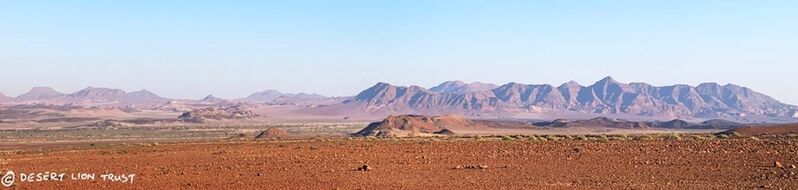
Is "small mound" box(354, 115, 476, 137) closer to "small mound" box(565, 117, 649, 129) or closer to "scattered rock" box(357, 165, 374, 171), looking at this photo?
"small mound" box(565, 117, 649, 129)

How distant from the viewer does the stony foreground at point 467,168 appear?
17.1 meters

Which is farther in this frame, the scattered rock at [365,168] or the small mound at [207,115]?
the small mound at [207,115]

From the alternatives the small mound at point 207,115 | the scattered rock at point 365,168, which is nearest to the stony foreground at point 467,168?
the scattered rock at point 365,168

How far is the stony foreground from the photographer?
17094 mm

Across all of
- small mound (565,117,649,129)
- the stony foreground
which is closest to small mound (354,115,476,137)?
small mound (565,117,649,129)

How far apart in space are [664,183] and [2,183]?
14.0 metres

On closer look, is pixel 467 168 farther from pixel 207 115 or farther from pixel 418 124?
pixel 207 115

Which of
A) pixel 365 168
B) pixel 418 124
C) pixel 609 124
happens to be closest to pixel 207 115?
pixel 418 124

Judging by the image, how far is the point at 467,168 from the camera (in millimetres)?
20391

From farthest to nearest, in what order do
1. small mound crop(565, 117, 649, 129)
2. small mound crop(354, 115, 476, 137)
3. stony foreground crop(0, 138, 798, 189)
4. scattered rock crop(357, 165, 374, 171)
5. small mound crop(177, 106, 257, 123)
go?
small mound crop(177, 106, 257, 123) < small mound crop(565, 117, 649, 129) < small mound crop(354, 115, 476, 137) < scattered rock crop(357, 165, 374, 171) < stony foreground crop(0, 138, 798, 189)

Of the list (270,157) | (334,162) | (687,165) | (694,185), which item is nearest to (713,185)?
(694,185)

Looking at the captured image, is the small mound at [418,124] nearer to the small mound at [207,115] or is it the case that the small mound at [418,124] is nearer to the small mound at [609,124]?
the small mound at [609,124]

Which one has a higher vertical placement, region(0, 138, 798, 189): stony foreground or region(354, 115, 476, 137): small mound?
region(354, 115, 476, 137): small mound

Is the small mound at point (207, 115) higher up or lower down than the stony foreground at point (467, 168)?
higher up
